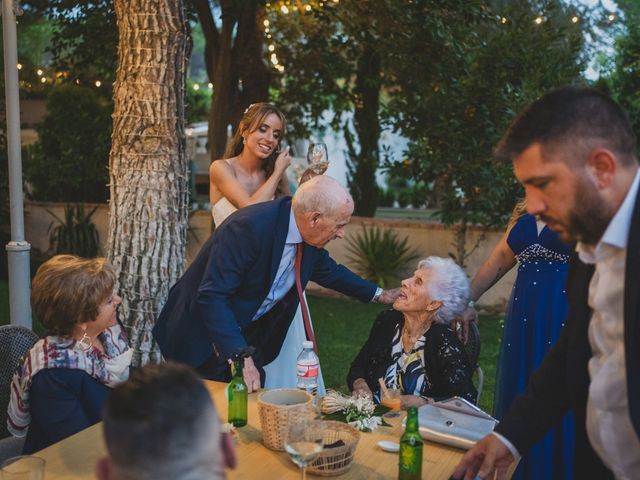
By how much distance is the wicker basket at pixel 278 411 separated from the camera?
95.3 inches

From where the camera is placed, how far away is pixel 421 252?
982 centimetres

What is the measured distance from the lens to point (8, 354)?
10.1 feet

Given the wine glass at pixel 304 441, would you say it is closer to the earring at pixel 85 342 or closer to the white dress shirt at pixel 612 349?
the white dress shirt at pixel 612 349

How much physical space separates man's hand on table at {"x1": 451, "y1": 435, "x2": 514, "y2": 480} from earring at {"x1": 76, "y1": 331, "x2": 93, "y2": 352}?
143cm

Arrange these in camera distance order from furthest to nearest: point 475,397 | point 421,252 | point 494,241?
1. point 421,252
2. point 494,241
3. point 475,397

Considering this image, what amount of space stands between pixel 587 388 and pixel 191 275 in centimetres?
203

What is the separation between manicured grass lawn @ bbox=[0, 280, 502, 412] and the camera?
6352 mm

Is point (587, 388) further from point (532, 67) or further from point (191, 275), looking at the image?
point (532, 67)

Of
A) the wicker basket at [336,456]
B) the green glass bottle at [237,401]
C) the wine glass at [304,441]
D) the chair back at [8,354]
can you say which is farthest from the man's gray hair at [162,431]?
the chair back at [8,354]

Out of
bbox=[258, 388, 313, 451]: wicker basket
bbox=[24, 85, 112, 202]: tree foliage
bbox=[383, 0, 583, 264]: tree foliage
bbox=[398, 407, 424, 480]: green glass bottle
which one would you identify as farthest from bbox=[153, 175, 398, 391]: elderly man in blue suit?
bbox=[24, 85, 112, 202]: tree foliage

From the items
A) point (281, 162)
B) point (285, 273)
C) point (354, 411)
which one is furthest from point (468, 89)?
point (354, 411)

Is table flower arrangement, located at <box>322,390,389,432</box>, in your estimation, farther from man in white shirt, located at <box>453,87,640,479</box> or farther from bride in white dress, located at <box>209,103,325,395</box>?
bride in white dress, located at <box>209,103,325,395</box>

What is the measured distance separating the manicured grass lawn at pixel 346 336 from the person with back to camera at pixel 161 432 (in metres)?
4.53

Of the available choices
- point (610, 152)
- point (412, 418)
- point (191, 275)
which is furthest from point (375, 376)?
point (610, 152)
